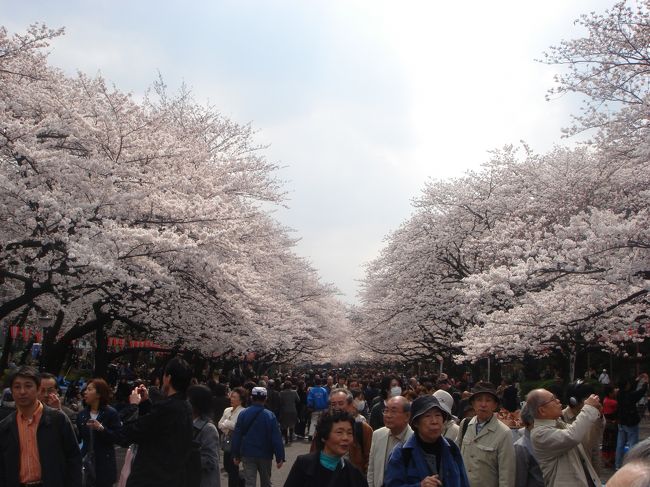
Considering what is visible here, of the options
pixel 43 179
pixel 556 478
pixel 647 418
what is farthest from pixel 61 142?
pixel 647 418

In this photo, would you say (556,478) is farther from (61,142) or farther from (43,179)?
(61,142)

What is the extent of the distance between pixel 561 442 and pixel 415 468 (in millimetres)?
1736

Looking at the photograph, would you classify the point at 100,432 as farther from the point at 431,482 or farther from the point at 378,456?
the point at 431,482

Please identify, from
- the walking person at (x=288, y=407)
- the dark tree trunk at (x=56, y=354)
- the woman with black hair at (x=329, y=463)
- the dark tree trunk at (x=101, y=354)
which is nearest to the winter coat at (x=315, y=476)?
the woman with black hair at (x=329, y=463)

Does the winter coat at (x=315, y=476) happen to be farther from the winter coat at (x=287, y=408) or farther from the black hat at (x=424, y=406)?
the winter coat at (x=287, y=408)

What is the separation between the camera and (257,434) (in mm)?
8805

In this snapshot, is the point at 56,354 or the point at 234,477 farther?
the point at 56,354

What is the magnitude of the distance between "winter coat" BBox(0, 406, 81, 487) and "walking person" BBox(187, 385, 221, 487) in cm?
106

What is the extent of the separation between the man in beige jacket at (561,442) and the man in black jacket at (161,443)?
273 cm

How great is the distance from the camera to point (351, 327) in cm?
6344

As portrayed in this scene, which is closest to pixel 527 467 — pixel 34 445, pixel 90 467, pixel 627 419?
pixel 34 445

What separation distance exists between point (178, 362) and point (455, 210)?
26051 mm

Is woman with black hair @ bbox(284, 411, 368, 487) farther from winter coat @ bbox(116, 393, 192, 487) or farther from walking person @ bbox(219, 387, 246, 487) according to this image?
walking person @ bbox(219, 387, 246, 487)

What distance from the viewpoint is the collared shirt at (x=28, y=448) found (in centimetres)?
537
